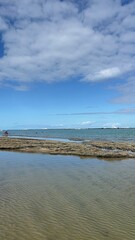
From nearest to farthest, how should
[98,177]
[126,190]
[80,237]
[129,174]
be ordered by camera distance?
[80,237]
[126,190]
[98,177]
[129,174]

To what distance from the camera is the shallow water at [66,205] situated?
780 centimetres

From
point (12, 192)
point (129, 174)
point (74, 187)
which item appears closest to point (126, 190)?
point (74, 187)

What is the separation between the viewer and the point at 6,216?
8.95m

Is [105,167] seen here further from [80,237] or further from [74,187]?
[80,237]

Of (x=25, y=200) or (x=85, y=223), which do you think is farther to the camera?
(x=25, y=200)

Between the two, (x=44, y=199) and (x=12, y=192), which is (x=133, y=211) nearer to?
(x=44, y=199)

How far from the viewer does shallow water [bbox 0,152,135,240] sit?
7805 mm

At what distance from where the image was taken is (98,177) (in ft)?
51.6

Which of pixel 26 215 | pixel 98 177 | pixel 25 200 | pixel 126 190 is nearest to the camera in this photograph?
pixel 26 215

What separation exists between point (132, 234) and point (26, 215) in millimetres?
3495

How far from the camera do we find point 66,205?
405 inches

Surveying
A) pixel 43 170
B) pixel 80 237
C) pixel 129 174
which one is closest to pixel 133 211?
pixel 80 237

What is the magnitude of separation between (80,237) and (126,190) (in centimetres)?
586

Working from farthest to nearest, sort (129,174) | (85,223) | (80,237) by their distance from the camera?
(129,174), (85,223), (80,237)
